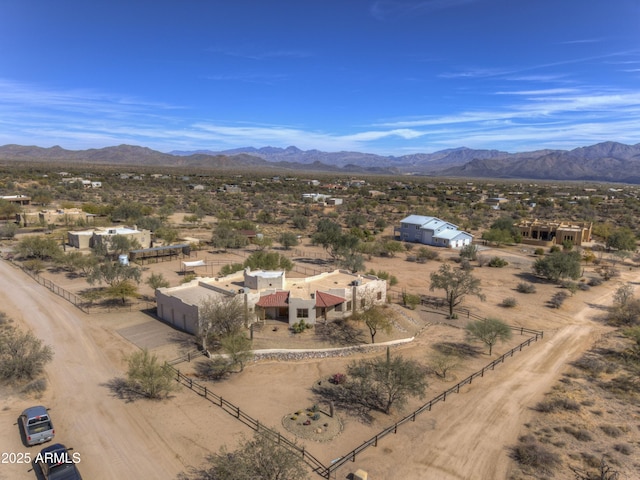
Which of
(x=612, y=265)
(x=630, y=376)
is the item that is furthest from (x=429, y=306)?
(x=612, y=265)

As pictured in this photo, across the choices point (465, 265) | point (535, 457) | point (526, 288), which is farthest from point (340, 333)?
point (465, 265)

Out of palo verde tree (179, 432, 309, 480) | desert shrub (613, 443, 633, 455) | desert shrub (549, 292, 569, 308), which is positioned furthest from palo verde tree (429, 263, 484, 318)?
palo verde tree (179, 432, 309, 480)

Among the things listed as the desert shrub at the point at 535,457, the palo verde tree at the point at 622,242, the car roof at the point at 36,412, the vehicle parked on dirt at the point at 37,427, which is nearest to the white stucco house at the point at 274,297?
the car roof at the point at 36,412

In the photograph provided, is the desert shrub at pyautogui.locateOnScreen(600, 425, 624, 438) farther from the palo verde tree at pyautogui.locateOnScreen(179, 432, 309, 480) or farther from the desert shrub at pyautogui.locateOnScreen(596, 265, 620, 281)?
the desert shrub at pyautogui.locateOnScreen(596, 265, 620, 281)

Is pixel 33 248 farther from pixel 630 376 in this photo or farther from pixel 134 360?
pixel 630 376

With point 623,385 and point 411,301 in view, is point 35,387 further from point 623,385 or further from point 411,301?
point 623,385

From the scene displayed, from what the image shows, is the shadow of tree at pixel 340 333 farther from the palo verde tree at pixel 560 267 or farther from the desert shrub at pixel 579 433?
the palo verde tree at pixel 560 267
